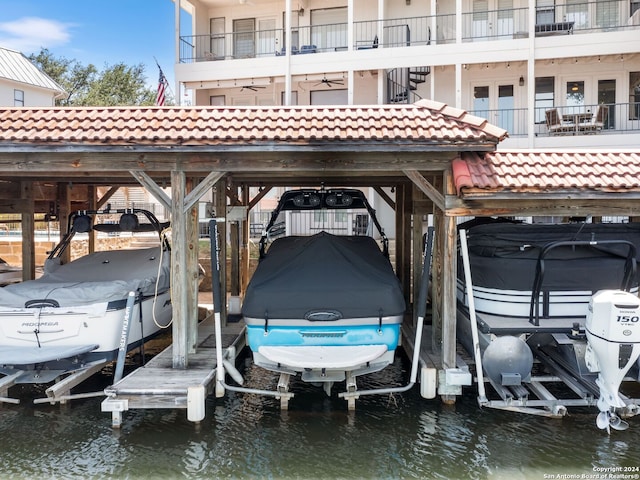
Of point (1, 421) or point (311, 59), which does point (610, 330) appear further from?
point (311, 59)

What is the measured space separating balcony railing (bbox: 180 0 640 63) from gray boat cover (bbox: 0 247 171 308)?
36.9 feet

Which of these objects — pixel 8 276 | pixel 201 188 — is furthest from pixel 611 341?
pixel 8 276

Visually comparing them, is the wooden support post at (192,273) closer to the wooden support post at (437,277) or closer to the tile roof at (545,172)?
the wooden support post at (437,277)

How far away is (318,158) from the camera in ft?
20.2

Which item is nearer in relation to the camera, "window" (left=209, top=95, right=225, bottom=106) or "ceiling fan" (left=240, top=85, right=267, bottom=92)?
"ceiling fan" (left=240, top=85, right=267, bottom=92)

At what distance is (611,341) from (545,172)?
2.03 metres

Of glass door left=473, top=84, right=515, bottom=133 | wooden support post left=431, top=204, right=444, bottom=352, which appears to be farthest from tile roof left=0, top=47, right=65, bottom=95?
wooden support post left=431, top=204, right=444, bottom=352

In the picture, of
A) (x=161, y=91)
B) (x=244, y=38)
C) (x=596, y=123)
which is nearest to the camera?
(x=161, y=91)

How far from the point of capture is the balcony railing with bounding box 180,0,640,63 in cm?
1686

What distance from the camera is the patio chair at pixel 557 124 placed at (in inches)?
621

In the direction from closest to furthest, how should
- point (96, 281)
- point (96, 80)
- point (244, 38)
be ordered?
point (96, 281) < point (244, 38) < point (96, 80)

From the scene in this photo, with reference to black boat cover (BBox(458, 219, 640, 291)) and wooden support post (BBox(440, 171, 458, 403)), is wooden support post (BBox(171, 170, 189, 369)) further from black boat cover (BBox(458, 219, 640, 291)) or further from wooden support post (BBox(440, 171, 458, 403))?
black boat cover (BBox(458, 219, 640, 291))

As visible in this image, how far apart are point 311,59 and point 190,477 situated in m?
14.8

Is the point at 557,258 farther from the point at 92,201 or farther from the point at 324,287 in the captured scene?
the point at 92,201
